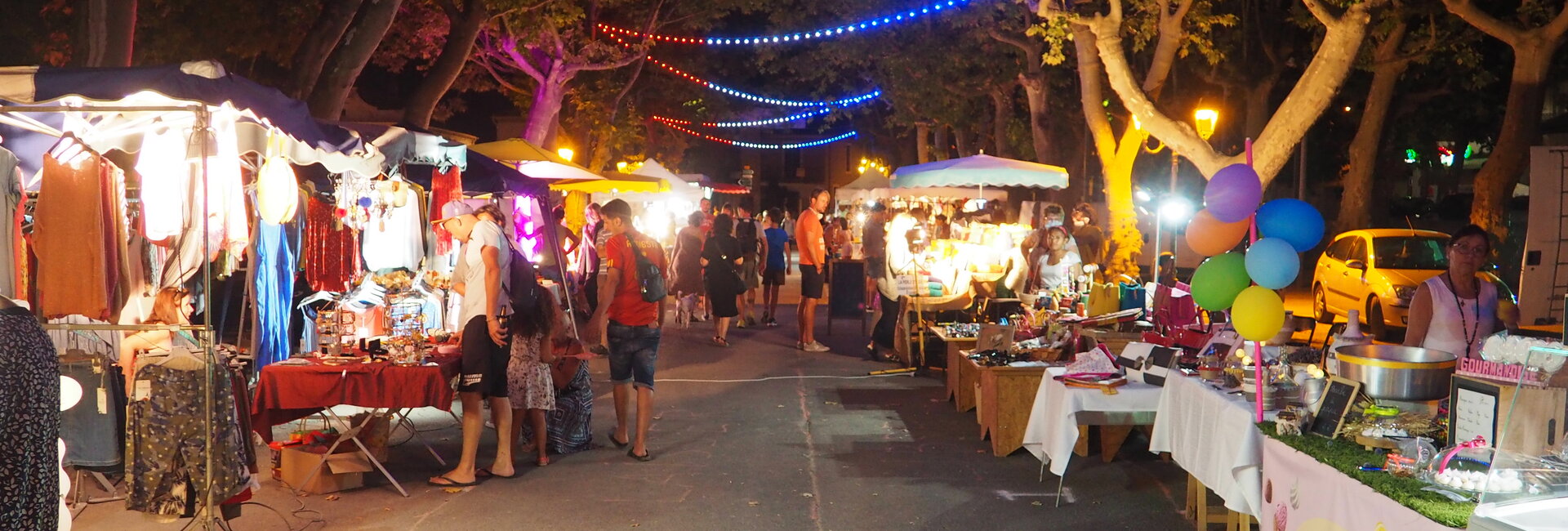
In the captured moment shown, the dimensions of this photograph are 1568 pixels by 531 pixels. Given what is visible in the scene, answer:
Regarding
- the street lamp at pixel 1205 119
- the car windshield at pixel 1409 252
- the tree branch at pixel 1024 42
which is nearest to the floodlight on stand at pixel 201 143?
the street lamp at pixel 1205 119

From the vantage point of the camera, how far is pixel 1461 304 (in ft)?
19.7

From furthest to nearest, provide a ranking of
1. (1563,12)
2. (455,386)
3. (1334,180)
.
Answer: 1. (1334,180)
2. (1563,12)
3. (455,386)

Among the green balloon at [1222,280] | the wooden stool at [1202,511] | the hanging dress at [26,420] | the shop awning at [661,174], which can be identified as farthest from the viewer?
the shop awning at [661,174]

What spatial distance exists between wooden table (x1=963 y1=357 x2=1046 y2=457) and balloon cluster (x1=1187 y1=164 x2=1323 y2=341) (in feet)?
6.40

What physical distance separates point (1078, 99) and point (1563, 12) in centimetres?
1119

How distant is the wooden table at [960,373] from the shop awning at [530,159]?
15.7 ft

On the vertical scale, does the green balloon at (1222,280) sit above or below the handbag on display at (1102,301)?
above

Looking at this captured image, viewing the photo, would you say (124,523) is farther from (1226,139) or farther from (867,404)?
(1226,139)

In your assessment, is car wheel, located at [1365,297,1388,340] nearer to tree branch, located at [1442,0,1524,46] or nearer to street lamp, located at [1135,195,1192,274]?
street lamp, located at [1135,195,1192,274]

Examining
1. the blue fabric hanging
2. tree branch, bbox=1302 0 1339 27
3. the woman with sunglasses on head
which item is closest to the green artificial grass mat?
the woman with sunglasses on head

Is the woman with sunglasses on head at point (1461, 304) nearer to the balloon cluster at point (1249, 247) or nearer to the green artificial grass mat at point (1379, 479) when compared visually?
the balloon cluster at point (1249, 247)

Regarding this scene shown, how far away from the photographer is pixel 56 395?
12.8 ft

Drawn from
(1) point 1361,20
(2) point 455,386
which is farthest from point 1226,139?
(2) point 455,386

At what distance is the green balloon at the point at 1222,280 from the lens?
5.68 m
